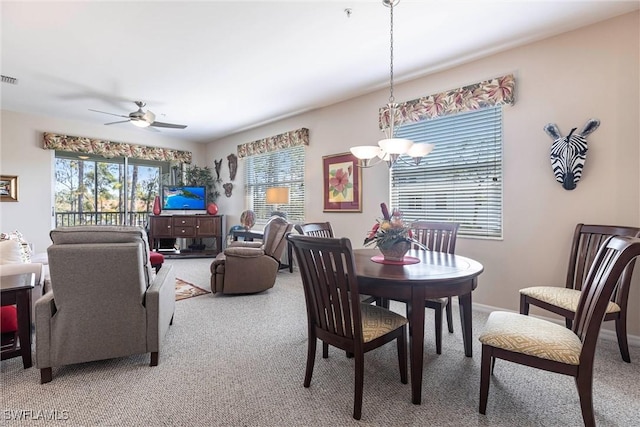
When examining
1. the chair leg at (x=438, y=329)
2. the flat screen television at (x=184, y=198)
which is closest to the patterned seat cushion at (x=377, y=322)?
the chair leg at (x=438, y=329)

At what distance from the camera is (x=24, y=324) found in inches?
75.7

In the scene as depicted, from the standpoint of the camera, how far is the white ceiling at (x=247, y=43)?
2418 millimetres

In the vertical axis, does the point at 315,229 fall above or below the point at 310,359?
above

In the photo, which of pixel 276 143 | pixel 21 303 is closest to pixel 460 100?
pixel 276 143

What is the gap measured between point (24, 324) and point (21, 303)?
0.14 meters

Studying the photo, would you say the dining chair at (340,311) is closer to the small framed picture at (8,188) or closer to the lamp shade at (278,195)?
the lamp shade at (278,195)

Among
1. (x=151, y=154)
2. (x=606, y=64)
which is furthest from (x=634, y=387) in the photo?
(x=151, y=154)

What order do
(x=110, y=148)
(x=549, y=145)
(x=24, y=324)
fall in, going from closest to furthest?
(x=24, y=324) < (x=549, y=145) < (x=110, y=148)

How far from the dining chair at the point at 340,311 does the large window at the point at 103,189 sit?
233 inches

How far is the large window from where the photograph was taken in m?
5.61

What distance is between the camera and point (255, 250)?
371cm

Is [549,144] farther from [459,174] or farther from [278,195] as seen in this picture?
[278,195]

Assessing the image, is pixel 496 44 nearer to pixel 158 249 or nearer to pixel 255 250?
pixel 255 250

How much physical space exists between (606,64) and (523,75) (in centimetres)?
57
